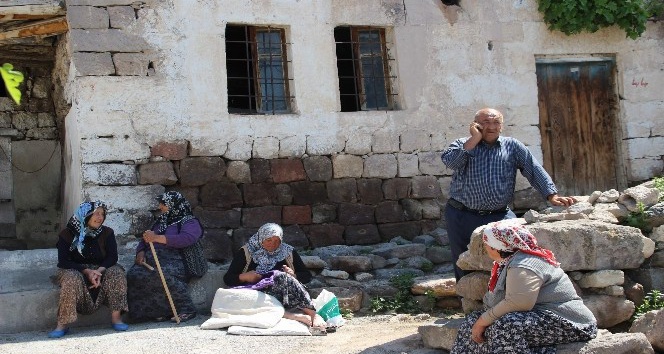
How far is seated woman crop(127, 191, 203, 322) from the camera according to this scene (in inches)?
296

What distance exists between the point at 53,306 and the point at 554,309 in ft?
14.2

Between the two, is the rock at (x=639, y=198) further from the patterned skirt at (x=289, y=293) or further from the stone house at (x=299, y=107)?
the stone house at (x=299, y=107)

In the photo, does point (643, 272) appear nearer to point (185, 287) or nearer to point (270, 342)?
point (270, 342)

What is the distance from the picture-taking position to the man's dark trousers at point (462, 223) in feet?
21.2

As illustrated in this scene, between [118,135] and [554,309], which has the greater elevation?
[118,135]

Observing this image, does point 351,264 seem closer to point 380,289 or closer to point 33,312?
point 380,289

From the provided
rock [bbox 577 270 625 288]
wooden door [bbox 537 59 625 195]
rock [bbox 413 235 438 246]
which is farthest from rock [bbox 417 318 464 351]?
wooden door [bbox 537 59 625 195]

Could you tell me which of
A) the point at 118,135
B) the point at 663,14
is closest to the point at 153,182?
the point at 118,135

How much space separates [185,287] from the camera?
7730 mm

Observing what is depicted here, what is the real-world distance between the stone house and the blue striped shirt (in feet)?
10.2

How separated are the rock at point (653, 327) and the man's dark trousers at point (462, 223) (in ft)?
4.04

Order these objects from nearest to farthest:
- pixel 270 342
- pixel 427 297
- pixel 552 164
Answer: pixel 270 342, pixel 427 297, pixel 552 164

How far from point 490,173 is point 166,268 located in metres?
2.93

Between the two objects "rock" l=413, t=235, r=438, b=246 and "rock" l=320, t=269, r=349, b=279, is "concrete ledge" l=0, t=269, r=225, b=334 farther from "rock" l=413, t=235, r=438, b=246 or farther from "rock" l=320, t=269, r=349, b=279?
"rock" l=413, t=235, r=438, b=246
